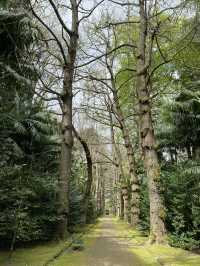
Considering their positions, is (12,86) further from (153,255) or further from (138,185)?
(138,185)

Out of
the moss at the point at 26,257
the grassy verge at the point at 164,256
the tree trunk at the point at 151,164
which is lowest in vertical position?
the moss at the point at 26,257

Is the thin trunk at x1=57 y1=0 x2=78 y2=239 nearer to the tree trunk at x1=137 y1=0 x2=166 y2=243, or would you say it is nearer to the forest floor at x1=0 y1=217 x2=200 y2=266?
the forest floor at x1=0 y1=217 x2=200 y2=266

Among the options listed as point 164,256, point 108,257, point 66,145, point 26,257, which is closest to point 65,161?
point 66,145

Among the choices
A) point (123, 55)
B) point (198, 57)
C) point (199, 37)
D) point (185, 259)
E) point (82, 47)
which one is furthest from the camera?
point (123, 55)

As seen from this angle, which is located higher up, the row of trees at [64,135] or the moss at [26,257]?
the row of trees at [64,135]

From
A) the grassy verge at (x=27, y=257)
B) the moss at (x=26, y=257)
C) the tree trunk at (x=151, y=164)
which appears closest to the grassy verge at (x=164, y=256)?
the tree trunk at (x=151, y=164)

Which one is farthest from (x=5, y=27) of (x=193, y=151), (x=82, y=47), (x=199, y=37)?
(x=82, y=47)

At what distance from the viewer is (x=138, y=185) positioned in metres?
23.6

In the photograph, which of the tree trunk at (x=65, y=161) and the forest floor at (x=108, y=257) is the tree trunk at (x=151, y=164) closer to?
the forest floor at (x=108, y=257)

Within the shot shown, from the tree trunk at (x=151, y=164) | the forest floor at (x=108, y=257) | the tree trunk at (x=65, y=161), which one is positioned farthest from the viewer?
the tree trunk at (x=65, y=161)

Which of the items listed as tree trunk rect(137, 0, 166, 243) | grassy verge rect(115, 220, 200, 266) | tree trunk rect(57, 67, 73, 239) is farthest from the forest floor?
tree trunk rect(57, 67, 73, 239)

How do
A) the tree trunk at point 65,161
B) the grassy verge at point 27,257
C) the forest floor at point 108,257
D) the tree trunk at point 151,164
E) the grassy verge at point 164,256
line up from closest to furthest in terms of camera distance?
the grassy verge at point 164,256 < the forest floor at point 108,257 < the grassy verge at point 27,257 < the tree trunk at point 151,164 < the tree trunk at point 65,161

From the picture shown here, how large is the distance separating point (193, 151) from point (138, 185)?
19.4 ft

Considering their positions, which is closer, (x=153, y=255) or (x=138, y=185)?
(x=153, y=255)
